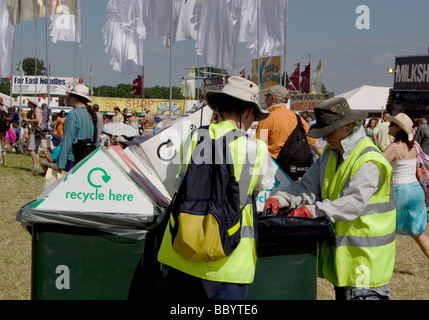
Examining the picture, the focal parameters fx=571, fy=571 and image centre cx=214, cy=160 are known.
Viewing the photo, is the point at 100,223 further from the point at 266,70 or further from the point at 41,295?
the point at 266,70

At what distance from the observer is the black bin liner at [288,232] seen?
306cm

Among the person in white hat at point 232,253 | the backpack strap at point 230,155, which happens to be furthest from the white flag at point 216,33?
the backpack strap at point 230,155

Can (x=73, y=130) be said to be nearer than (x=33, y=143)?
Yes

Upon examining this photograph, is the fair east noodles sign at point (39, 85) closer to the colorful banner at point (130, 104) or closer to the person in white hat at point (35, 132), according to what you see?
the colorful banner at point (130, 104)

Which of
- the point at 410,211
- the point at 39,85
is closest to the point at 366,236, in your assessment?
the point at 410,211

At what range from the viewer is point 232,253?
2531 mm

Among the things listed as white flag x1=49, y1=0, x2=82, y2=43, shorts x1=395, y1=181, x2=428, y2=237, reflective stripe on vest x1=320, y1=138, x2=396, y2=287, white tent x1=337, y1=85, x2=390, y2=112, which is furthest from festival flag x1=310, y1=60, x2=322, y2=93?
reflective stripe on vest x1=320, y1=138, x2=396, y2=287

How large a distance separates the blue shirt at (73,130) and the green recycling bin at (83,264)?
11.1 ft

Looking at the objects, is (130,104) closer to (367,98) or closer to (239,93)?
(367,98)

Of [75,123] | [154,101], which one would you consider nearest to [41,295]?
[75,123]

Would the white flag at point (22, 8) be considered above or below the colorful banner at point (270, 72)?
above

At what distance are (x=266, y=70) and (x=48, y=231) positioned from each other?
14039mm

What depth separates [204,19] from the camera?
48.9 feet

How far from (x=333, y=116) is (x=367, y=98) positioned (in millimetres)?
29276
